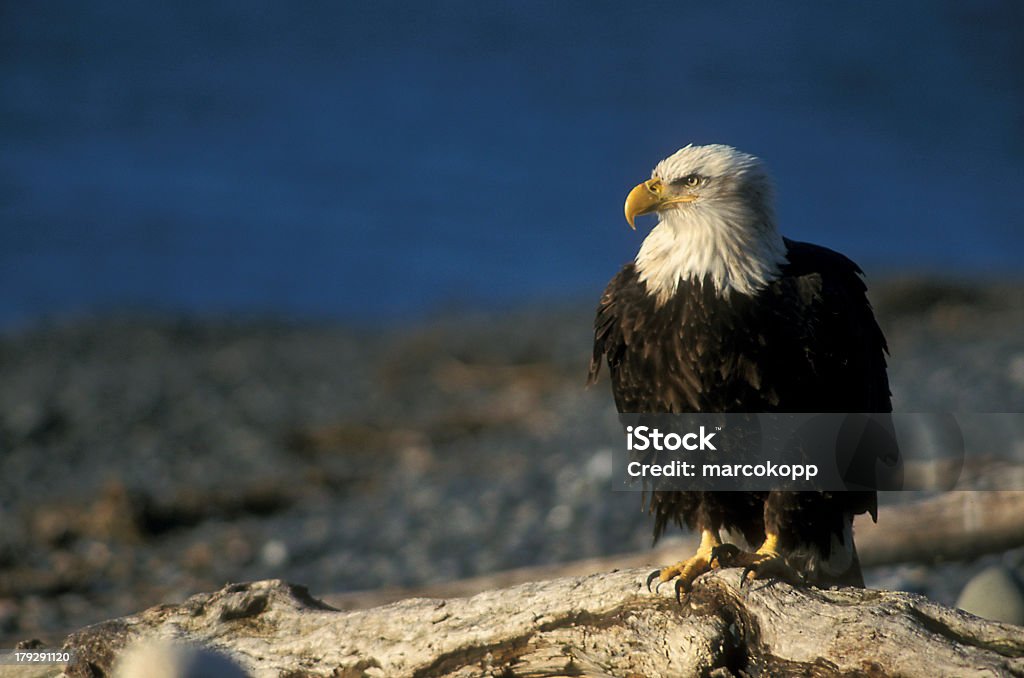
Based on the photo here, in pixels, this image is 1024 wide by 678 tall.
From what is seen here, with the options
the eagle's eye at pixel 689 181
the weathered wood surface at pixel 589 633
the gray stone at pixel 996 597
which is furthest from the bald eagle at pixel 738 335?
the gray stone at pixel 996 597

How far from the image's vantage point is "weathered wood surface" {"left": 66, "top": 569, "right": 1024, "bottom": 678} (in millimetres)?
3170

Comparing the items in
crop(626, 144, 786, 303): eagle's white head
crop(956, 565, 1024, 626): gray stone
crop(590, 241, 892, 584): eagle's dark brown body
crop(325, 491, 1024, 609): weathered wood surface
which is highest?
crop(626, 144, 786, 303): eagle's white head

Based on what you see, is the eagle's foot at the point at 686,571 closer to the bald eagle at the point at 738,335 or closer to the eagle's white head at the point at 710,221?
the bald eagle at the point at 738,335

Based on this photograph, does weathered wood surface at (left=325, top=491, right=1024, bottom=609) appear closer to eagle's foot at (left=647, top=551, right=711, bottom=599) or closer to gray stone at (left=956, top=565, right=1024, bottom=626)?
gray stone at (left=956, top=565, right=1024, bottom=626)

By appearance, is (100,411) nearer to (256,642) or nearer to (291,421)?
(291,421)

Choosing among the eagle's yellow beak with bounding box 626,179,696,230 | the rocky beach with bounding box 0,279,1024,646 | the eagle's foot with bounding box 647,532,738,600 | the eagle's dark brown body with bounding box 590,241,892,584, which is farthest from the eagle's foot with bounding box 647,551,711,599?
the rocky beach with bounding box 0,279,1024,646

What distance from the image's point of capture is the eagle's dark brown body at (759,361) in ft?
Result: 13.2

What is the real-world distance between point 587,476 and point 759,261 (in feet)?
13.9

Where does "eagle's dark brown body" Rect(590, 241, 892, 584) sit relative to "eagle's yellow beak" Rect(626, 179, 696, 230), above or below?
below

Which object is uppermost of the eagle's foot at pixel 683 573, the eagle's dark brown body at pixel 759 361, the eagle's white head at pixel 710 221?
the eagle's white head at pixel 710 221

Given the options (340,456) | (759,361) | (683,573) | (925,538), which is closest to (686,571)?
(683,573)

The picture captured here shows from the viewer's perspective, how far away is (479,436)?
1049 centimetres

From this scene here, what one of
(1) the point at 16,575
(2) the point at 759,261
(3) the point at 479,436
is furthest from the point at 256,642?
(3) the point at 479,436

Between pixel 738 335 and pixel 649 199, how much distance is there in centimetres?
65
